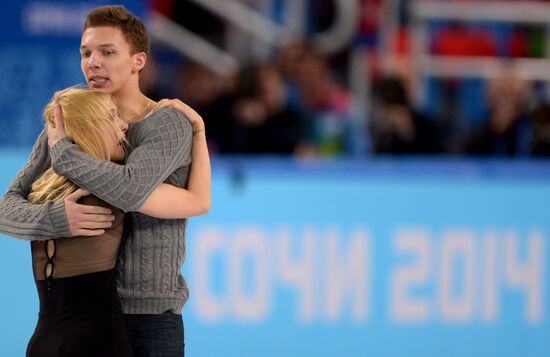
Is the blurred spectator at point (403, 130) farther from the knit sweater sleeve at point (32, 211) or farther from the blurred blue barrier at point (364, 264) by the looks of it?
the knit sweater sleeve at point (32, 211)

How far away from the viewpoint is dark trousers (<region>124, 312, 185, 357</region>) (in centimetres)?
300

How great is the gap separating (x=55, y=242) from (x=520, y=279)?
9.68ft

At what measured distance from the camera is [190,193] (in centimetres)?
298

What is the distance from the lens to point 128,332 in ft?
9.89

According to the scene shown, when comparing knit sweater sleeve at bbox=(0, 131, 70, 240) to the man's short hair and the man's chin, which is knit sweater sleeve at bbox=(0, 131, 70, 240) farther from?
the man's short hair

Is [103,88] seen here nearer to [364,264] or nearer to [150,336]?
[150,336]

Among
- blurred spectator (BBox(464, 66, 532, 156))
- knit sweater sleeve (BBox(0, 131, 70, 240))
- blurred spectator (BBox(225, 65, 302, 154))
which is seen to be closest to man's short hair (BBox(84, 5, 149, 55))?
knit sweater sleeve (BBox(0, 131, 70, 240))

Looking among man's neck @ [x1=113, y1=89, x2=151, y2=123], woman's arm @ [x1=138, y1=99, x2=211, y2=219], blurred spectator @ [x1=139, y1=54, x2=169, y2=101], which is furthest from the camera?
blurred spectator @ [x1=139, y1=54, x2=169, y2=101]

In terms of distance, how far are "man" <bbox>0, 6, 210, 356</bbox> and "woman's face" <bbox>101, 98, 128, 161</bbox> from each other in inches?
1.3

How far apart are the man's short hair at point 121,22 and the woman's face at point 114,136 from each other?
9.1 inches

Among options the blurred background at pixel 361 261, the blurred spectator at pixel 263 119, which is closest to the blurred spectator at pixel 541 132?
the blurred background at pixel 361 261

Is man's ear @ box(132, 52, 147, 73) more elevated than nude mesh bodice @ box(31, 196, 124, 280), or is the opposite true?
man's ear @ box(132, 52, 147, 73)

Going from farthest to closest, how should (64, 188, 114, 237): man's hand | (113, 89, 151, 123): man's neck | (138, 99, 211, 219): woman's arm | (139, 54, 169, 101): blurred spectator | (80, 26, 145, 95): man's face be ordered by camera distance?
(139, 54, 169, 101): blurred spectator → (113, 89, 151, 123): man's neck → (80, 26, 145, 95): man's face → (138, 99, 211, 219): woman's arm → (64, 188, 114, 237): man's hand

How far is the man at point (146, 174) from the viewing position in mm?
2865
